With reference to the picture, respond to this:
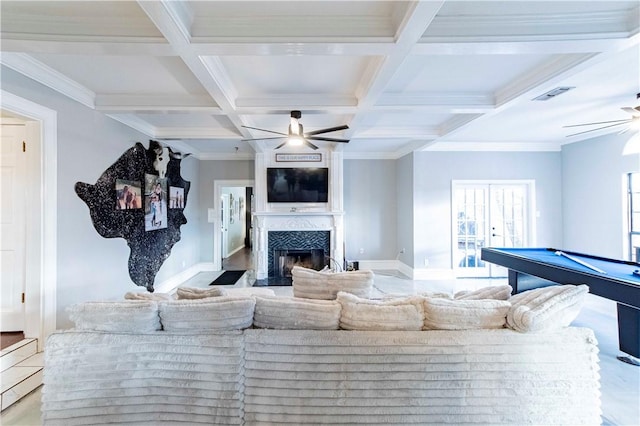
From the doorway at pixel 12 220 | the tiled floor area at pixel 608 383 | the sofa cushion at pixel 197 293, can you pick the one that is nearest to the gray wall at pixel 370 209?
the tiled floor area at pixel 608 383

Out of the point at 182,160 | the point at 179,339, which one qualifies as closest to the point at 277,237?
the point at 182,160

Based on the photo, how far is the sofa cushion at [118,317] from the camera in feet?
5.86

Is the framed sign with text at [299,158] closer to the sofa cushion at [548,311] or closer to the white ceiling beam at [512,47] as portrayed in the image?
the white ceiling beam at [512,47]

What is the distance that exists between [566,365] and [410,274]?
4.29m

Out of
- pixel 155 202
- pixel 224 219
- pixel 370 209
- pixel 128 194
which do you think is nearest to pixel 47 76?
pixel 128 194

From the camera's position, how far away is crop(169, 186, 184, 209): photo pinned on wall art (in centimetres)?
532

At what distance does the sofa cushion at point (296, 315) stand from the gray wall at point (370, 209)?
15.9 ft

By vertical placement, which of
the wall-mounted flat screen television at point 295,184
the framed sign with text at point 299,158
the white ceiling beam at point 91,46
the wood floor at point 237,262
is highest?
the white ceiling beam at point 91,46

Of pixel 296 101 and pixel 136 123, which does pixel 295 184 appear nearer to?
pixel 296 101

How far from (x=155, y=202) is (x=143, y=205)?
0.33m

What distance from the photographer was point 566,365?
1.74 m

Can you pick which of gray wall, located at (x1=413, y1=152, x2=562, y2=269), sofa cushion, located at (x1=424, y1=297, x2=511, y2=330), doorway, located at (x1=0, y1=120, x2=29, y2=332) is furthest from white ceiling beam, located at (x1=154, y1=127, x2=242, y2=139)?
sofa cushion, located at (x1=424, y1=297, x2=511, y2=330)

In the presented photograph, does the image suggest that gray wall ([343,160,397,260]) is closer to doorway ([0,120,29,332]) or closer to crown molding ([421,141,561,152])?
crown molding ([421,141,561,152])

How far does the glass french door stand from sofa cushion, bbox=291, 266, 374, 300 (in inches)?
169
